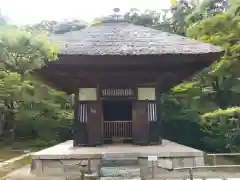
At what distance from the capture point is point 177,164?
10805 millimetres

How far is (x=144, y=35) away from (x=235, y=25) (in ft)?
10.0

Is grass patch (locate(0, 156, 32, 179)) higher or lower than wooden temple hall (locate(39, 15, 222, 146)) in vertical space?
lower

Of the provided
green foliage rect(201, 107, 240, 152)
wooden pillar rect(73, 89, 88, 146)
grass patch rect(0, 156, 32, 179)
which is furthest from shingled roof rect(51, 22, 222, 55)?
green foliage rect(201, 107, 240, 152)

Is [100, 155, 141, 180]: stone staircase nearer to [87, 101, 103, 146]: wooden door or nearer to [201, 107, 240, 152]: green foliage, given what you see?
[87, 101, 103, 146]: wooden door

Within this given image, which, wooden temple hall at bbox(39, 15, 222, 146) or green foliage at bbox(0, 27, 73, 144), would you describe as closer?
green foliage at bbox(0, 27, 73, 144)

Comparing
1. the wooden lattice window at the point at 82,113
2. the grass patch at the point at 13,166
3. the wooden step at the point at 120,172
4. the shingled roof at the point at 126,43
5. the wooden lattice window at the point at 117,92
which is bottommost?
the grass patch at the point at 13,166

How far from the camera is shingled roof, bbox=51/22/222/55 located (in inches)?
446

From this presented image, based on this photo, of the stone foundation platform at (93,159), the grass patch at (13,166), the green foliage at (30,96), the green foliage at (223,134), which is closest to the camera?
the green foliage at (30,96)

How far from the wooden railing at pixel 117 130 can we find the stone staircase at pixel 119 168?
2978mm

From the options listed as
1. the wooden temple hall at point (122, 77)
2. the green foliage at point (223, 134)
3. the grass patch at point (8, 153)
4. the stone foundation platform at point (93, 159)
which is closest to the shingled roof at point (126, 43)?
the wooden temple hall at point (122, 77)

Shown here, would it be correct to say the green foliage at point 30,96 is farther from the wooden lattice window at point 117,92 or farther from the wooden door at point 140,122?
the wooden door at point 140,122

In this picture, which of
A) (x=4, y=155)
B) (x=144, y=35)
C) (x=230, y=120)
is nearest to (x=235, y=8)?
(x=144, y=35)

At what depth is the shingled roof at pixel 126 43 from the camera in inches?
446

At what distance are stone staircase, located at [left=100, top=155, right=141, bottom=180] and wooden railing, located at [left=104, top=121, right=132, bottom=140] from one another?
2978mm
